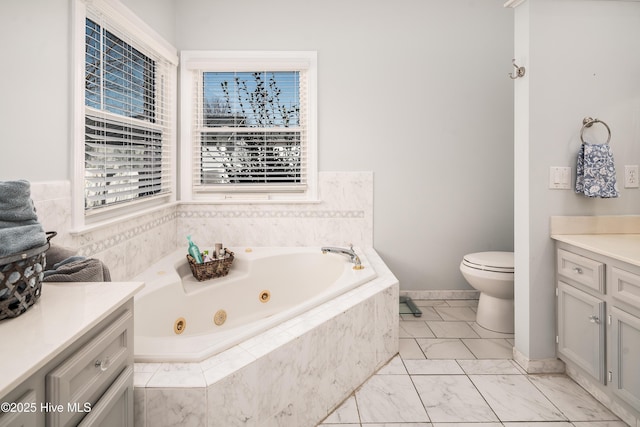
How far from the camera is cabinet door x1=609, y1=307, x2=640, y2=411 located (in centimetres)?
159

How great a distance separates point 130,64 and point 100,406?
86.2 inches

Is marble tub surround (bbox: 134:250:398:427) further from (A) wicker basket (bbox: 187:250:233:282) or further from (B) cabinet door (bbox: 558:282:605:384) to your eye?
(A) wicker basket (bbox: 187:250:233:282)

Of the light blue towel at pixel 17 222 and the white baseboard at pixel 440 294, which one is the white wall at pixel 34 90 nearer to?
the light blue towel at pixel 17 222

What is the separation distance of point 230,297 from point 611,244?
7.49 feet

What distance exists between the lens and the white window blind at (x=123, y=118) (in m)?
2.00

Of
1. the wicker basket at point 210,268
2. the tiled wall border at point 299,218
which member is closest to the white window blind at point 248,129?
the tiled wall border at point 299,218

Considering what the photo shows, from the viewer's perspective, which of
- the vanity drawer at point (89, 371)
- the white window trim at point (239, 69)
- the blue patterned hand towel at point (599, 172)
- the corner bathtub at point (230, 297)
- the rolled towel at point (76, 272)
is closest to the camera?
the vanity drawer at point (89, 371)

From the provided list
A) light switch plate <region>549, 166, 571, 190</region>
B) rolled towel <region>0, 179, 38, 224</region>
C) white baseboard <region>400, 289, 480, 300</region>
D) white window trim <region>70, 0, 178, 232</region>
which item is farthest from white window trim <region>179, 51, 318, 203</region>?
rolled towel <region>0, 179, 38, 224</region>

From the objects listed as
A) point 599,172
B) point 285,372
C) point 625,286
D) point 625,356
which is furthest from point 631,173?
point 285,372

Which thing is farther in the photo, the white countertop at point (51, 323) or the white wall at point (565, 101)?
the white wall at point (565, 101)

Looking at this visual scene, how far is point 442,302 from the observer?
3.28 meters

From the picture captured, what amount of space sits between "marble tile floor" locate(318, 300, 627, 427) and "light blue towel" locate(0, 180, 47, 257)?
4.69ft

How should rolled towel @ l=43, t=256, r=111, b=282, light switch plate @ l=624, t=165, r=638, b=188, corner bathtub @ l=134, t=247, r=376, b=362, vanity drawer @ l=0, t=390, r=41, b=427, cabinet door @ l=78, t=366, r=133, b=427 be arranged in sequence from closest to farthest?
vanity drawer @ l=0, t=390, r=41, b=427
cabinet door @ l=78, t=366, r=133, b=427
rolled towel @ l=43, t=256, r=111, b=282
corner bathtub @ l=134, t=247, r=376, b=362
light switch plate @ l=624, t=165, r=638, b=188

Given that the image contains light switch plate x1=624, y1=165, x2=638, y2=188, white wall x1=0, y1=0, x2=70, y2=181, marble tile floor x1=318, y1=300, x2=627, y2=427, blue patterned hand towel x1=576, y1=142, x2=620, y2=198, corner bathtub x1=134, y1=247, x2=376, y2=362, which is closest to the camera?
white wall x1=0, y1=0, x2=70, y2=181
